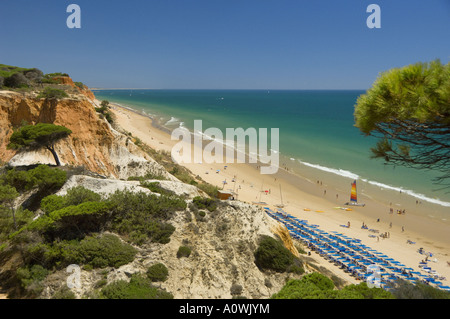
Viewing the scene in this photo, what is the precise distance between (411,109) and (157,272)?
8308 millimetres

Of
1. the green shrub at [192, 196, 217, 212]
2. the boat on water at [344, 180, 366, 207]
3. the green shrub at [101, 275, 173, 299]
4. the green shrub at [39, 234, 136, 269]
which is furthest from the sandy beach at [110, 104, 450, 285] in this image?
the green shrub at [39, 234, 136, 269]

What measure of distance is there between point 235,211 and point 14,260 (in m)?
8.34

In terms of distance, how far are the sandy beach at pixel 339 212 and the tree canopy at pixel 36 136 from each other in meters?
16.5

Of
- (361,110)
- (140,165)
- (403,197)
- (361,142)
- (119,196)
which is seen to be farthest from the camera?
(361,142)

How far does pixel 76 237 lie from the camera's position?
9.79 m

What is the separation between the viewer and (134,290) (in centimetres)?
790

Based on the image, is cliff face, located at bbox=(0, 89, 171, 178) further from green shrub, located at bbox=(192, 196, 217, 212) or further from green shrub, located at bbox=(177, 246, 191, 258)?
green shrub, located at bbox=(177, 246, 191, 258)

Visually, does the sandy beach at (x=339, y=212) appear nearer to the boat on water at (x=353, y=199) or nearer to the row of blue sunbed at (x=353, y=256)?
the boat on water at (x=353, y=199)

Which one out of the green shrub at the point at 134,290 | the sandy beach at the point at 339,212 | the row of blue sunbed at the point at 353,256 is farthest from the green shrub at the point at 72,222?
the sandy beach at the point at 339,212

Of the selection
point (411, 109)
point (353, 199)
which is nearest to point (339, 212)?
point (353, 199)

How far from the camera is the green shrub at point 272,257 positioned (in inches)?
403

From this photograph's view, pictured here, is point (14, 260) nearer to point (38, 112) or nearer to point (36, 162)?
point (36, 162)

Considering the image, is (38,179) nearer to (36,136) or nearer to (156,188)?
(36,136)

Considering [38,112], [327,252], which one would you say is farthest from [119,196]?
[327,252]
